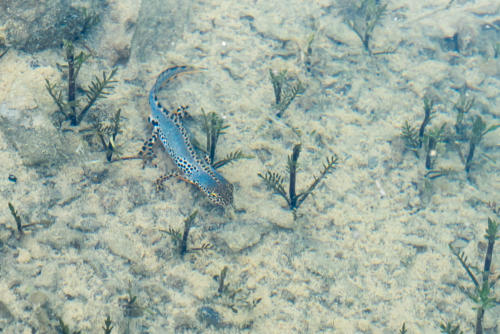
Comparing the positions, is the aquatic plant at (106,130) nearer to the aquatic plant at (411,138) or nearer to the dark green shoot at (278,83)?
the dark green shoot at (278,83)

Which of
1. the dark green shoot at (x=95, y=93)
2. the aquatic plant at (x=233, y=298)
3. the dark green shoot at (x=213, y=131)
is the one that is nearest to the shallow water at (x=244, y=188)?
the aquatic plant at (x=233, y=298)

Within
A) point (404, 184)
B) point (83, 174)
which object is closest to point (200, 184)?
point (83, 174)

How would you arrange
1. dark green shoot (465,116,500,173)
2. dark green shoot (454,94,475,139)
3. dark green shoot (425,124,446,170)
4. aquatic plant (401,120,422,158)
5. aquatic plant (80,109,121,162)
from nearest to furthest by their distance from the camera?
1. aquatic plant (80,109,121,162)
2. dark green shoot (425,124,446,170)
3. dark green shoot (465,116,500,173)
4. aquatic plant (401,120,422,158)
5. dark green shoot (454,94,475,139)

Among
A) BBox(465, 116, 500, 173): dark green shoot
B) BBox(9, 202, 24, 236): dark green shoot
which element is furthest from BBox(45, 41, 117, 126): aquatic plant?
BBox(465, 116, 500, 173): dark green shoot

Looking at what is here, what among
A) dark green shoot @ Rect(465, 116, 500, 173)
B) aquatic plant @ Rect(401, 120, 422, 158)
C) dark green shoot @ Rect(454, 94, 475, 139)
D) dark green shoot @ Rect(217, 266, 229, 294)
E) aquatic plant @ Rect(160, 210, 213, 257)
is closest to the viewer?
dark green shoot @ Rect(217, 266, 229, 294)

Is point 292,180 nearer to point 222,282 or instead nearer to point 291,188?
point 291,188

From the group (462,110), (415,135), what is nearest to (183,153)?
(415,135)

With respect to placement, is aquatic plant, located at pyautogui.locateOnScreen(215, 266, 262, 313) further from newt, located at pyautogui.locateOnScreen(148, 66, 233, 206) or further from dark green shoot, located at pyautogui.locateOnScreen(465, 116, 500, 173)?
dark green shoot, located at pyautogui.locateOnScreen(465, 116, 500, 173)
